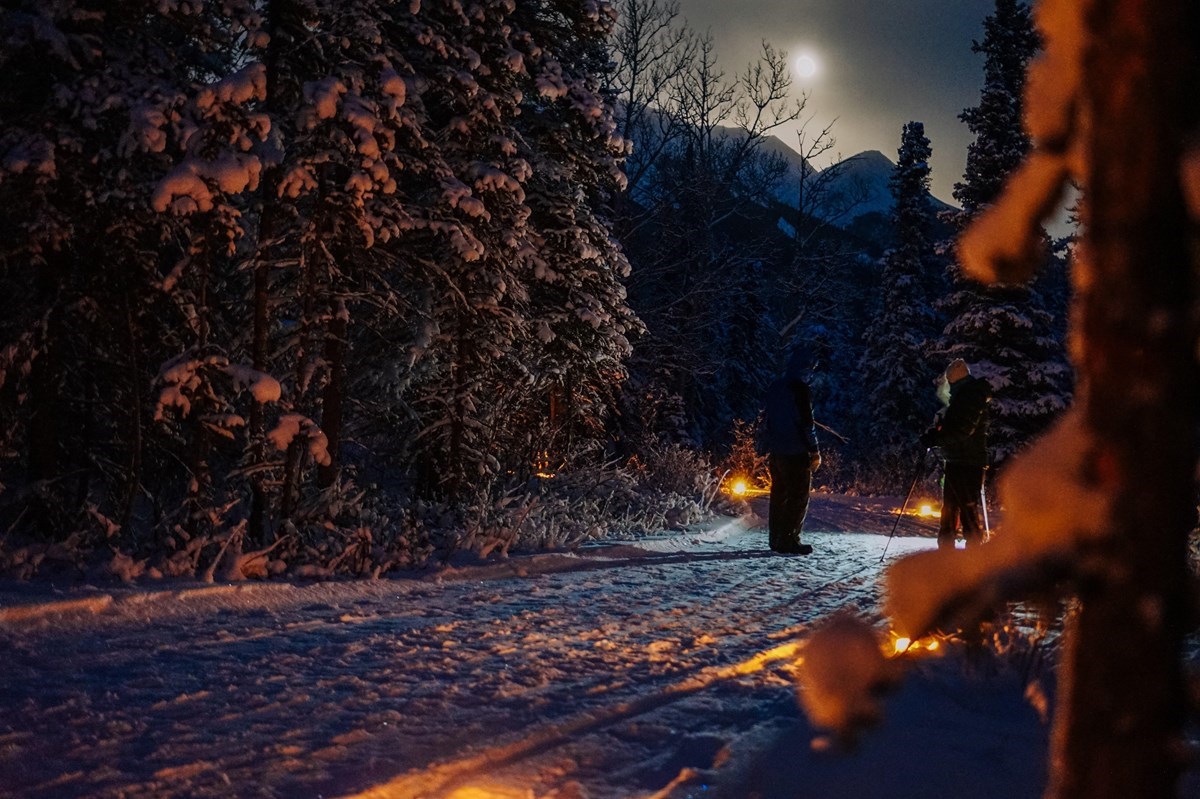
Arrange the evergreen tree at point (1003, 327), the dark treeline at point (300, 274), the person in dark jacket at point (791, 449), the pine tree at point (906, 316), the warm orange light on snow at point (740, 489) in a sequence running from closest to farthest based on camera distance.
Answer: the dark treeline at point (300, 274) → the person in dark jacket at point (791, 449) → the warm orange light on snow at point (740, 489) → the evergreen tree at point (1003, 327) → the pine tree at point (906, 316)

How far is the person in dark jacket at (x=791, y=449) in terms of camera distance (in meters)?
10.3

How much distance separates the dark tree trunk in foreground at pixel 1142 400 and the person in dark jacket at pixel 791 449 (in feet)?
30.2

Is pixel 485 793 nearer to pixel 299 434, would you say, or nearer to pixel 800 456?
pixel 299 434

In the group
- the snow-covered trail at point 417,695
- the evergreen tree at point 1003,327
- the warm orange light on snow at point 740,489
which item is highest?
the evergreen tree at point 1003,327

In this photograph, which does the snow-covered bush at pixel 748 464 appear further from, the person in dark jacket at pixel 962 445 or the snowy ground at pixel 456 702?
the snowy ground at pixel 456 702

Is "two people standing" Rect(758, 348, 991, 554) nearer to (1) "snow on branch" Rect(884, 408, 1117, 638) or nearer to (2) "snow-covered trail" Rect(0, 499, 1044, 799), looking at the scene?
(2) "snow-covered trail" Rect(0, 499, 1044, 799)

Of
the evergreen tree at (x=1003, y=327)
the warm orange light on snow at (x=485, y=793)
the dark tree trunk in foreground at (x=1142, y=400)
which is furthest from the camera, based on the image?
the evergreen tree at (x=1003, y=327)

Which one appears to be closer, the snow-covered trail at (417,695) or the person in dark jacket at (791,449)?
the snow-covered trail at (417,695)

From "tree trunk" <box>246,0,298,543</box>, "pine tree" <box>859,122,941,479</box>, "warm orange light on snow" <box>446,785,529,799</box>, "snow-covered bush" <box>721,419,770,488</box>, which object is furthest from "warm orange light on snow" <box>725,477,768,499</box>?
"pine tree" <box>859,122,941,479</box>

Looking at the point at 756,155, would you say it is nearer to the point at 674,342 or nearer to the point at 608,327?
the point at 674,342

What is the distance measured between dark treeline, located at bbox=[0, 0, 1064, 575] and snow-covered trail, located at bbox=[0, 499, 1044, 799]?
5.59ft

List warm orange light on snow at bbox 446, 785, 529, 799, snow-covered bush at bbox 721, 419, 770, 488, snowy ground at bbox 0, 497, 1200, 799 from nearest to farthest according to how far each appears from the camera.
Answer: warm orange light on snow at bbox 446, 785, 529, 799 → snowy ground at bbox 0, 497, 1200, 799 → snow-covered bush at bbox 721, 419, 770, 488

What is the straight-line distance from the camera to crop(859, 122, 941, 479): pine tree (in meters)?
38.8

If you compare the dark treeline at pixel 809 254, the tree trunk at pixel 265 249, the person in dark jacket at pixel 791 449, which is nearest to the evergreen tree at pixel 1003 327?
the dark treeline at pixel 809 254
